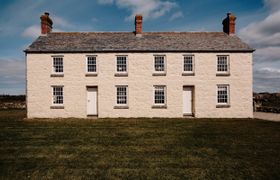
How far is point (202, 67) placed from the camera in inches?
892

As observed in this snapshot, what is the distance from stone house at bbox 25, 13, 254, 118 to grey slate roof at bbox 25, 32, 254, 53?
10 cm

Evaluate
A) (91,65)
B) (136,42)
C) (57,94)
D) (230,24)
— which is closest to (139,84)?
(136,42)

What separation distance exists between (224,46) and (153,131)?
12892 mm

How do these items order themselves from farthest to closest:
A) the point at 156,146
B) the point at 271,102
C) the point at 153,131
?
the point at 271,102 < the point at 153,131 < the point at 156,146

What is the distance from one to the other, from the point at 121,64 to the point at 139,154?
14.1 metres

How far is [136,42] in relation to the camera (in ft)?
77.0

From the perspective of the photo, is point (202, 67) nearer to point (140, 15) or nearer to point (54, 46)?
point (140, 15)

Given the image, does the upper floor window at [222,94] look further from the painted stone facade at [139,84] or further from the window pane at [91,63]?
the window pane at [91,63]

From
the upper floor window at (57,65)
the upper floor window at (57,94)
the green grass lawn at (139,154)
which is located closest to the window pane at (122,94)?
the upper floor window at (57,94)

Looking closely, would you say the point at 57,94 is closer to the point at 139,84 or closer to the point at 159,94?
the point at 139,84

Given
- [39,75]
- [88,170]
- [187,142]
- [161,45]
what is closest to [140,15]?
[161,45]

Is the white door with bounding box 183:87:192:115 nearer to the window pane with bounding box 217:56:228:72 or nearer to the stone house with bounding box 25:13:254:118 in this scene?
the stone house with bounding box 25:13:254:118

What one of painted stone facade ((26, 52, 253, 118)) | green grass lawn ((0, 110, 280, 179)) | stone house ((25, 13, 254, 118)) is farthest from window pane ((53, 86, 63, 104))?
green grass lawn ((0, 110, 280, 179))

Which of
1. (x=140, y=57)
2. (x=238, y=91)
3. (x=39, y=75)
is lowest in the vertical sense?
(x=238, y=91)
